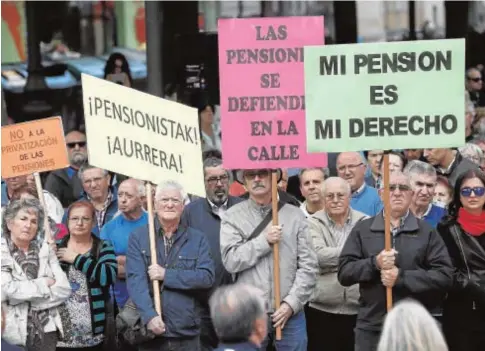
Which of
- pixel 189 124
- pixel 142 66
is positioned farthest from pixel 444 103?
pixel 142 66

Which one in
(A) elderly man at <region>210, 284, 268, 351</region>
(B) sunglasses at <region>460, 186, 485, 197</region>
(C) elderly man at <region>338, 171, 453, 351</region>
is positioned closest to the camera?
(A) elderly man at <region>210, 284, 268, 351</region>

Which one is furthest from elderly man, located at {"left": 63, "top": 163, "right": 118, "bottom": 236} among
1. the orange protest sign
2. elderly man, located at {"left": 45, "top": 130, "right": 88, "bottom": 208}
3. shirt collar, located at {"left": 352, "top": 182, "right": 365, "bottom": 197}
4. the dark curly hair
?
the dark curly hair

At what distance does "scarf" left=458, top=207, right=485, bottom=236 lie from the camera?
32.7ft

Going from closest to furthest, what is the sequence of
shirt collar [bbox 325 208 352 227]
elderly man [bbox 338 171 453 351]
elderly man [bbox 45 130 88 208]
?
elderly man [bbox 338 171 453 351], shirt collar [bbox 325 208 352 227], elderly man [bbox 45 130 88 208]

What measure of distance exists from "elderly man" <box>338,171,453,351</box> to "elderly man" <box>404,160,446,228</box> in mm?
1207

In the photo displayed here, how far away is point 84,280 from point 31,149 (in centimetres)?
123

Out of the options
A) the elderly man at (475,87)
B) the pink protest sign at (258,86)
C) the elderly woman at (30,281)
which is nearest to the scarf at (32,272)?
the elderly woman at (30,281)

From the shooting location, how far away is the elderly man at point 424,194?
431 inches

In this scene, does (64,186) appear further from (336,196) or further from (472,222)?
(472,222)

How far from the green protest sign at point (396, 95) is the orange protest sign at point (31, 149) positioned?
2170 mm

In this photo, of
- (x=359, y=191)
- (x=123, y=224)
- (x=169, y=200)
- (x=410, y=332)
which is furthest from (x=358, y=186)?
(x=410, y=332)

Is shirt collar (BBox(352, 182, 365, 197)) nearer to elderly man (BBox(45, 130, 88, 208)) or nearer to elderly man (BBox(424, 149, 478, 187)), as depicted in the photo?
elderly man (BBox(424, 149, 478, 187))

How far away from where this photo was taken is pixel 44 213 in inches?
392

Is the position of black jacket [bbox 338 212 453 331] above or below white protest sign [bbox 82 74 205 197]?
below
